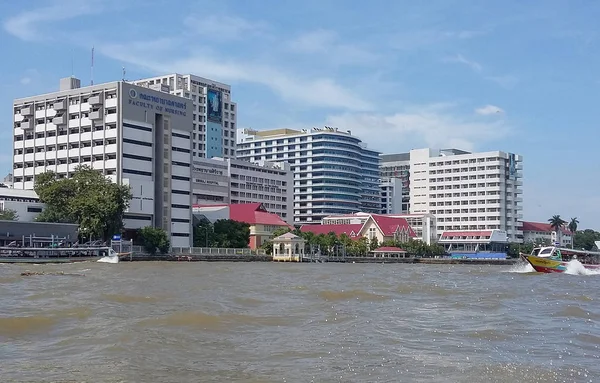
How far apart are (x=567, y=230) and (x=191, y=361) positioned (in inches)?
5529

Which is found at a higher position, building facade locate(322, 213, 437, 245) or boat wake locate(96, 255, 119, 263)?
building facade locate(322, 213, 437, 245)

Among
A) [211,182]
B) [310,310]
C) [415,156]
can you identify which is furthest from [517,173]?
[310,310]

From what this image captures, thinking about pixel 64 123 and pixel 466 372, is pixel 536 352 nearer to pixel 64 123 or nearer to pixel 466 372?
pixel 466 372

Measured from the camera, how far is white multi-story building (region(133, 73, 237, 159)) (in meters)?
124

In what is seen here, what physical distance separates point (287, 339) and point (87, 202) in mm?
53943

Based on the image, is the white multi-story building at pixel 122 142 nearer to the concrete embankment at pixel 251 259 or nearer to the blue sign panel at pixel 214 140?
the concrete embankment at pixel 251 259

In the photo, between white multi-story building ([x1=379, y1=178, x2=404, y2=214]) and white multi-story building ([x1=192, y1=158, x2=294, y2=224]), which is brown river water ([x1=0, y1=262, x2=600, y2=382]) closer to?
white multi-story building ([x1=192, y1=158, x2=294, y2=224])

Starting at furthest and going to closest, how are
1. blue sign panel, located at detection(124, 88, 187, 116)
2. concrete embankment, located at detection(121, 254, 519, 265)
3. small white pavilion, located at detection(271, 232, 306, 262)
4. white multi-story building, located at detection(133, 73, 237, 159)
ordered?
white multi-story building, located at detection(133, 73, 237, 159), small white pavilion, located at detection(271, 232, 306, 262), blue sign panel, located at detection(124, 88, 187, 116), concrete embankment, located at detection(121, 254, 519, 265)

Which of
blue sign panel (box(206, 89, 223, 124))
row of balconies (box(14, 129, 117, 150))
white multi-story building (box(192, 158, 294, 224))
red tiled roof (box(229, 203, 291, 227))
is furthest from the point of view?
blue sign panel (box(206, 89, 223, 124))

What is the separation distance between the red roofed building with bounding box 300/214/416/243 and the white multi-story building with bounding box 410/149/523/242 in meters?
18.7

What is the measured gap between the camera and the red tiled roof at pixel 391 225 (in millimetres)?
107312

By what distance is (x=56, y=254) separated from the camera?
56.8 meters

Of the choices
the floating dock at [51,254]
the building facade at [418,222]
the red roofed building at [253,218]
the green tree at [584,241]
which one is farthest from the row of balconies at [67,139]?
the green tree at [584,241]

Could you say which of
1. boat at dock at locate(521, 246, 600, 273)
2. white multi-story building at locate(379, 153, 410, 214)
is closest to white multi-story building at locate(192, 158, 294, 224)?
white multi-story building at locate(379, 153, 410, 214)
